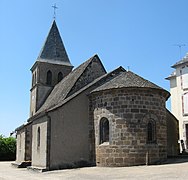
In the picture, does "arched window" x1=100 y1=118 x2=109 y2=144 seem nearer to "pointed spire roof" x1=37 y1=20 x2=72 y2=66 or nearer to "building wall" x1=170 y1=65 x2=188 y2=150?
"building wall" x1=170 y1=65 x2=188 y2=150

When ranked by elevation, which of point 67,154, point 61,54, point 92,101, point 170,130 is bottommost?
point 67,154

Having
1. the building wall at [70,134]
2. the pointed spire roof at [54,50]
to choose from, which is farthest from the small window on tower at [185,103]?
the pointed spire roof at [54,50]

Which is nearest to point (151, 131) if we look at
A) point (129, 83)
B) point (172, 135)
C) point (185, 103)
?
point (129, 83)

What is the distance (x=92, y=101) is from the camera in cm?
1930

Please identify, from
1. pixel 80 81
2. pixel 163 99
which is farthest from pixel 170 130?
pixel 80 81

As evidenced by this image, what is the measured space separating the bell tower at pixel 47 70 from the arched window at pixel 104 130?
1222 centimetres

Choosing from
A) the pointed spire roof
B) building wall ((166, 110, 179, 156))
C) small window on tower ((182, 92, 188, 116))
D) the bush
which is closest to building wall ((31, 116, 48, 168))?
building wall ((166, 110, 179, 156))

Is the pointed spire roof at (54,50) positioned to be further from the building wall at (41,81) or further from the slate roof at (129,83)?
the slate roof at (129,83)

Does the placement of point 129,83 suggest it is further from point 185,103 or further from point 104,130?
point 185,103

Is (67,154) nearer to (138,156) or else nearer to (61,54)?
(138,156)

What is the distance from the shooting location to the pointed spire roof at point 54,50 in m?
31.0

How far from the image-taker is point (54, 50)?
31.9 metres

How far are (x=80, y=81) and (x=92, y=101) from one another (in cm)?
283

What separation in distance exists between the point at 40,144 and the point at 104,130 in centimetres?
458
